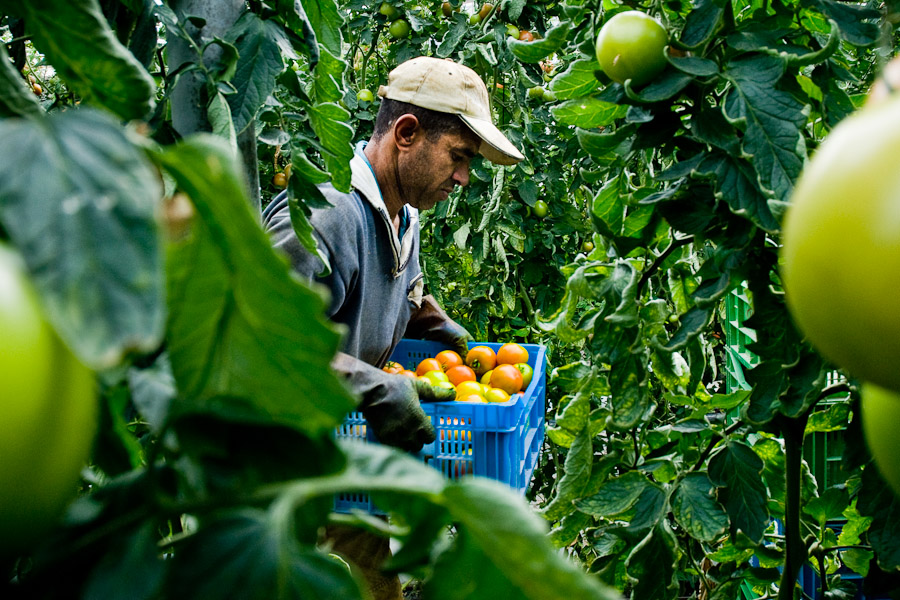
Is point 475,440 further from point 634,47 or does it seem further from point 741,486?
point 634,47

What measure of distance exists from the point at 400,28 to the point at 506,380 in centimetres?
166

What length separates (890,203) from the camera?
0.62 feet

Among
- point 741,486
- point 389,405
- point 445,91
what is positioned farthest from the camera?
point 445,91

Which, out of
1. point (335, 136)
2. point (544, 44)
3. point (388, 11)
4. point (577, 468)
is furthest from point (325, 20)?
point (388, 11)

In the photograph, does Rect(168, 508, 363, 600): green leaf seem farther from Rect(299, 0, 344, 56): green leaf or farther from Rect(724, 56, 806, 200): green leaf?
Rect(299, 0, 344, 56): green leaf

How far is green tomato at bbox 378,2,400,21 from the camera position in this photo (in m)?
3.13

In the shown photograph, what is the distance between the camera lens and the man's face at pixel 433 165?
218 cm

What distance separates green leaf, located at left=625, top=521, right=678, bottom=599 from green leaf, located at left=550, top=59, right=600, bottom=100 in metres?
0.49

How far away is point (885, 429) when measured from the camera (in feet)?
0.84

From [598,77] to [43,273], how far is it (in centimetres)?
71

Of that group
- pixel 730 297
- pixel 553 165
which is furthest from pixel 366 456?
pixel 553 165

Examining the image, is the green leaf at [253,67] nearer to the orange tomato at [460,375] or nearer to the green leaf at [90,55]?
the green leaf at [90,55]

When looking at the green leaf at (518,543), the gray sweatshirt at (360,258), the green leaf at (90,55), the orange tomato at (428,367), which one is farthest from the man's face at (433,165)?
the green leaf at (518,543)

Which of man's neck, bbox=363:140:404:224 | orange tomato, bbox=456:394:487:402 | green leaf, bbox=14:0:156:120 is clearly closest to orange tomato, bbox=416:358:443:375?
orange tomato, bbox=456:394:487:402
